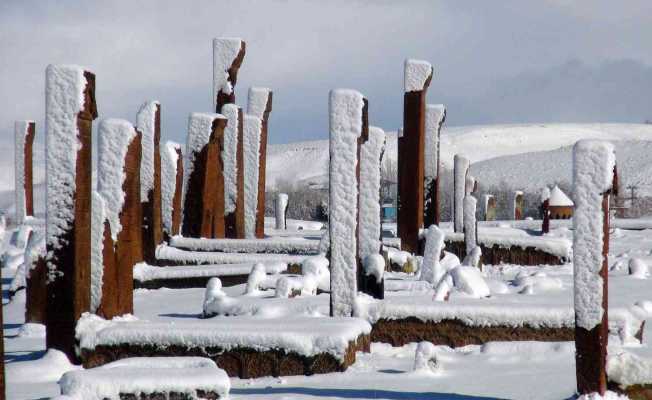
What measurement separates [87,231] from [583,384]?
447cm

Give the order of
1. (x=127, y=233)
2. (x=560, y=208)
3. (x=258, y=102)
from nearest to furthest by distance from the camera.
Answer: (x=127, y=233) < (x=258, y=102) < (x=560, y=208)

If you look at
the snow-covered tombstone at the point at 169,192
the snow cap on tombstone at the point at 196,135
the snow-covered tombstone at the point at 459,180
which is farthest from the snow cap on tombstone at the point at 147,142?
the snow-covered tombstone at the point at 459,180

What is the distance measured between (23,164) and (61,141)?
14.0 metres

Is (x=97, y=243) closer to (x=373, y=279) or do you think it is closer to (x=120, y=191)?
(x=120, y=191)

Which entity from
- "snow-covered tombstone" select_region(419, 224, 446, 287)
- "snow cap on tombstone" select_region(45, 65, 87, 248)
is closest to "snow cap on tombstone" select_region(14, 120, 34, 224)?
"snow-covered tombstone" select_region(419, 224, 446, 287)

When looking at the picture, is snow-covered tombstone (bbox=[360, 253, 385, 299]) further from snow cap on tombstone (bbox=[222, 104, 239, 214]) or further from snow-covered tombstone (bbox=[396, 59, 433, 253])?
snow cap on tombstone (bbox=[222, 104, 239, 214])

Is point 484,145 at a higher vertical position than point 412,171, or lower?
higher

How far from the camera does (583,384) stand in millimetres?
6613

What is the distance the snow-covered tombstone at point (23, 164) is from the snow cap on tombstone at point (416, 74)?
28.3 ft

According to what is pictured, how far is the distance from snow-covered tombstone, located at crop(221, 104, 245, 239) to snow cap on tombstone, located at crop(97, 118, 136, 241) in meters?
8.83

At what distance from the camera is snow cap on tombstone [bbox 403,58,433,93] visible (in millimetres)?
18453

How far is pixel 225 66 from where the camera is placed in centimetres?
2009

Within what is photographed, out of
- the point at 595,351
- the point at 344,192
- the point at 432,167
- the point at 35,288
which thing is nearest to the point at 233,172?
the point at 432,167

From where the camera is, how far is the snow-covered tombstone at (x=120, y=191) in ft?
30.8
